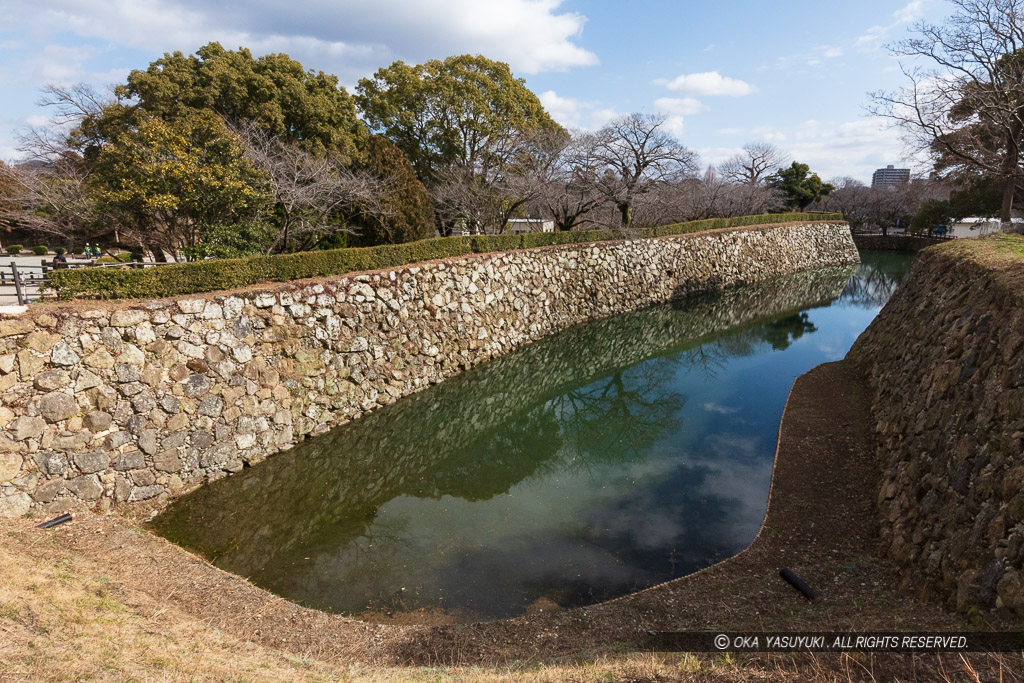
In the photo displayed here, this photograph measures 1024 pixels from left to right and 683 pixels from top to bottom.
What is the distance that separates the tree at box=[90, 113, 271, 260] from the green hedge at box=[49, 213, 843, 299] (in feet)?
7.89

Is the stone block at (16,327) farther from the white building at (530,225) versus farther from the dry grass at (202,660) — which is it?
the white building at (530,225)

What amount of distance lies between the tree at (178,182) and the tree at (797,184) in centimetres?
4750

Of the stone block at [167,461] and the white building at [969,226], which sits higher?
the white building at [969,226]

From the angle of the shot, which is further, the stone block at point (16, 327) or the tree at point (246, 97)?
the tree at point (246, 97)

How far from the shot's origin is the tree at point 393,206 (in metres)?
17.2

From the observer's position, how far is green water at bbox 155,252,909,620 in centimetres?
666

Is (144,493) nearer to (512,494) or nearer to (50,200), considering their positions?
(512,494)

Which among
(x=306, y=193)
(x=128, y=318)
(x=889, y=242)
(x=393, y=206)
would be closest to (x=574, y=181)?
(x=393, y=206)

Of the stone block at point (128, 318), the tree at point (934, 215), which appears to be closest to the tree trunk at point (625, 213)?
the stone block at point (128, 318)

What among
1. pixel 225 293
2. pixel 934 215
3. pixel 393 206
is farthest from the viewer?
pixel 934 215

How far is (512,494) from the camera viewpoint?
890 centimetres

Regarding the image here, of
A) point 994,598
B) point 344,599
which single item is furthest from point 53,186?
point 994,598

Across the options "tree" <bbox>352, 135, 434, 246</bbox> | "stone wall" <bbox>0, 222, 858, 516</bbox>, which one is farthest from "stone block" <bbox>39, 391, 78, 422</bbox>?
"tree" <bbox>352, 135, 434, 246</bbox>

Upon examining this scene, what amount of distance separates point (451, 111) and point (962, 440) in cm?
2441
